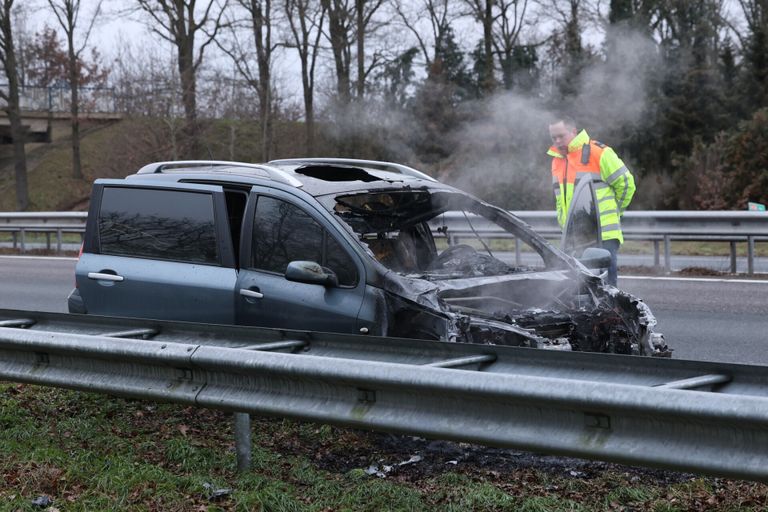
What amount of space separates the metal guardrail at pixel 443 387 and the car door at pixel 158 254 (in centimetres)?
90

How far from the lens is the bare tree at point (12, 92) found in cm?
3619

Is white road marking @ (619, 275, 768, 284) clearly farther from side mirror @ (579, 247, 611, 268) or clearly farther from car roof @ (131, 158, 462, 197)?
car roof @ (131, 158, 462, 197)

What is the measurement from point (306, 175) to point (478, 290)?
5.33 ft

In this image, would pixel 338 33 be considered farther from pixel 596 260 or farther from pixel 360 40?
pixel 596 260

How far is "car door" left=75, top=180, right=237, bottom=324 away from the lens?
20.6 ft

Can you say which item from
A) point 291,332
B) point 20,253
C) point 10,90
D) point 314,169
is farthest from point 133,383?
point 10,90

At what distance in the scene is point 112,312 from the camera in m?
6.65

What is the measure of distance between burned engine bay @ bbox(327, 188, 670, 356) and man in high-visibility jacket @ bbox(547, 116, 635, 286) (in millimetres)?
1824

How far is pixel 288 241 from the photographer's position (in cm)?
618

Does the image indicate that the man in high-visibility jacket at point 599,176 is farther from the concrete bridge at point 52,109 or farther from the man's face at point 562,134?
the concrete bridge at point 52,109

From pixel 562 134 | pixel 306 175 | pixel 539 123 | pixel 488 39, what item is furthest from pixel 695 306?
pixel 488 39

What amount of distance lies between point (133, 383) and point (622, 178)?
5759 mm

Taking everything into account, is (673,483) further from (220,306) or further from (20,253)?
(20,253)

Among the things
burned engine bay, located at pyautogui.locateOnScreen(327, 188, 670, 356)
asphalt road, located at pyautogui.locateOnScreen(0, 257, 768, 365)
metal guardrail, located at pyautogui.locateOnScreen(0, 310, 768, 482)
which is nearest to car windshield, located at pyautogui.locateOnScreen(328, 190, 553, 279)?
burned engine bay, located at pyautogui.locateOnScreen(327, 188, 670, 356)
